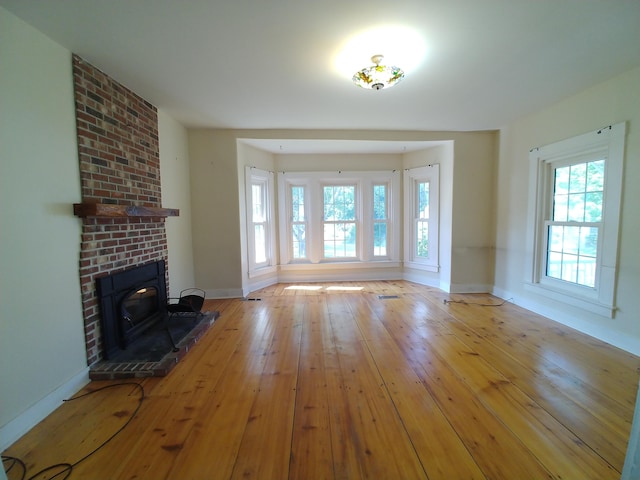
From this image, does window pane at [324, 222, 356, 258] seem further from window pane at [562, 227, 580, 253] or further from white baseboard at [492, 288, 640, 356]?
window pane at [562, 227, 580, 253]

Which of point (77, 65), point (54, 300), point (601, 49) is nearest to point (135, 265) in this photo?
point (54, 300)

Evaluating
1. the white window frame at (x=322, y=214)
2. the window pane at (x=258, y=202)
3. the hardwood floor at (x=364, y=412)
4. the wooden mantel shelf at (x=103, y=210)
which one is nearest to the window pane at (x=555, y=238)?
the hardwood floor at (x=364, y=412)

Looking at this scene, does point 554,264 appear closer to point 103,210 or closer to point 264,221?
point 264,221

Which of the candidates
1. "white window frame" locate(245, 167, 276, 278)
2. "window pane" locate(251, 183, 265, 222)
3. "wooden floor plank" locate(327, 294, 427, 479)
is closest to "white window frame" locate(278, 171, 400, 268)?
"white window frame" locate(245, 167, 276, 278)

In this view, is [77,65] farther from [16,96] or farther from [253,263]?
[253,263]

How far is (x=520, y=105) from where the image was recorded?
3.09 m

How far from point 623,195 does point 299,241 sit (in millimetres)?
4181

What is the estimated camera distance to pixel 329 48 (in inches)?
79.8

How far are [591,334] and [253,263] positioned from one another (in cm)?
433

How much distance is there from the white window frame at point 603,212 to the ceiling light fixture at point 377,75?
2186 millimetres

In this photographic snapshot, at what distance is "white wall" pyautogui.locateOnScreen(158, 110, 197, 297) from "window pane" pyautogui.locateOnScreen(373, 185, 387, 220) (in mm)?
3229

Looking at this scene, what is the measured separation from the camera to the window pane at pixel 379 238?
5.12 m

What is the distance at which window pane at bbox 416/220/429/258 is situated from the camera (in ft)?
15.7

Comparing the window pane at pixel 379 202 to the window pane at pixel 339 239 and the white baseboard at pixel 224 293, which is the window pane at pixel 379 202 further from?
the white baseboard at pixel 224 293
